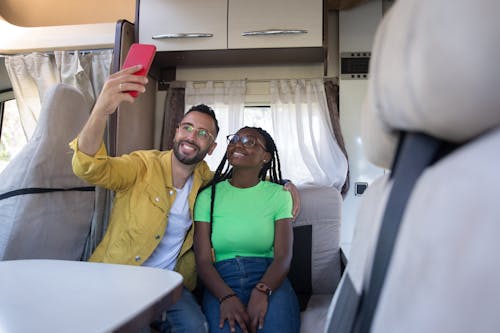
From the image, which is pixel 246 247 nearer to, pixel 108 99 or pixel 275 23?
pixel 108 99

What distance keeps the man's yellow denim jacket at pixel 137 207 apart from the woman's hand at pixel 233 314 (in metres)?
0.33

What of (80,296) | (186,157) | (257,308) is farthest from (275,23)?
(80,296)

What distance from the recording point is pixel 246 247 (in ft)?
5.31

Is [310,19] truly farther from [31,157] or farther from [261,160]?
[31,157]

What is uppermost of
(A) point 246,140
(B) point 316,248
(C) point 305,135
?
(C) point 305,135

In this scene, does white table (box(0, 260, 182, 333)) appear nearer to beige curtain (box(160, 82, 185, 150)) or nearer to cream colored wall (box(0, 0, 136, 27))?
beige curtain (box(160, 82, 185, 150))

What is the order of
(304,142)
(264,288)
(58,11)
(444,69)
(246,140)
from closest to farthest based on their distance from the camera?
(444,69), (264,288), (246,140), (304,142), (58,11)

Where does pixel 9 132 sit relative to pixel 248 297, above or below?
above

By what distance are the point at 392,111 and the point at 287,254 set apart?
1289mm

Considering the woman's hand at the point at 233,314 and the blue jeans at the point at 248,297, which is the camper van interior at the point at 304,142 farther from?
the woman's hand at the point at 233,314

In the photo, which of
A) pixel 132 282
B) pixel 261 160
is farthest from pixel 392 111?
pixel 261 160

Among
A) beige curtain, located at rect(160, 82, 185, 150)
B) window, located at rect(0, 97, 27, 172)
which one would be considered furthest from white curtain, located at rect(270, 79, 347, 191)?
window, located at rect(0, 97, 27, 172)

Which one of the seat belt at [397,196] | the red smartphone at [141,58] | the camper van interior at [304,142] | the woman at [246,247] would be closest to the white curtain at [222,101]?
the camper van interior at [304,142]

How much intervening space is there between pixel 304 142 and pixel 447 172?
2.28 meters
